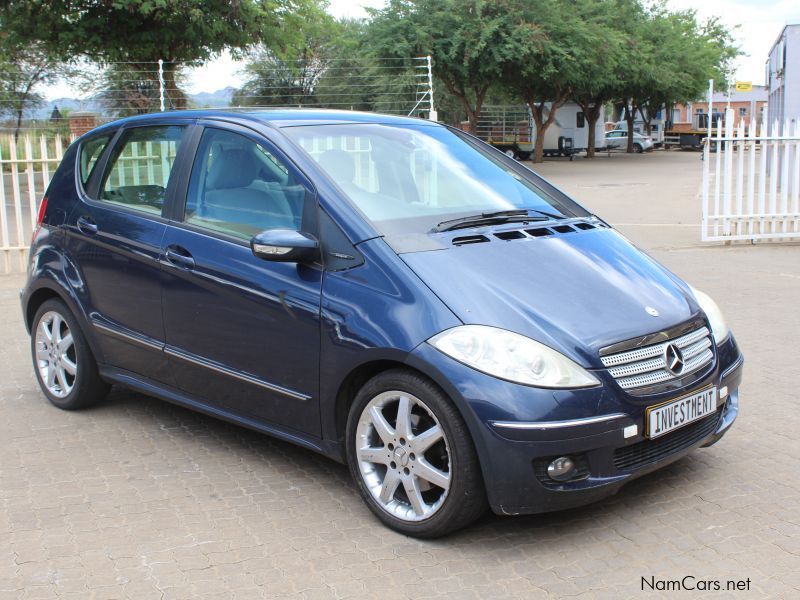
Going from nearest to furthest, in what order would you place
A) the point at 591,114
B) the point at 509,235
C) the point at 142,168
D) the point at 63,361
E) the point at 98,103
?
the point at 509,235 → the point at 142,168 → the point at 63,361 → the point at 98,103 → the point at 591,114

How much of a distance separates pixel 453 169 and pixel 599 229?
0.80m

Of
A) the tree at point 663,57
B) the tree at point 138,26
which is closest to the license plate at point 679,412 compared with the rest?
the tree at point 138,26

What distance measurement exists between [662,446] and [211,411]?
2153 mm

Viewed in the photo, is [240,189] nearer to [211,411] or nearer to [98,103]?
[211,411]

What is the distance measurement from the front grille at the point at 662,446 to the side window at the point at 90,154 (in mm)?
3537

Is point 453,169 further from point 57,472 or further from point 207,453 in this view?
point 57,472

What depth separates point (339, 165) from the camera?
4.21m

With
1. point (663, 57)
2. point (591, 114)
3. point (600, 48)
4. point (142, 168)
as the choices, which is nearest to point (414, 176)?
point (142, 168)

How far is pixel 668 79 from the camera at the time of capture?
4756cm

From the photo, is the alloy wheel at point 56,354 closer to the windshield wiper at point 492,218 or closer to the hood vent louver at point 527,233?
the windshield wiper at point 492,218

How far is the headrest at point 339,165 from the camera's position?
13.5ft

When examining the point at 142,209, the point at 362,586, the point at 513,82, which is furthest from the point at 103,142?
the point at 513,82

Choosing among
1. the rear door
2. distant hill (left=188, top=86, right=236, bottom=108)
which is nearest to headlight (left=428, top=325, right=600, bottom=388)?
the rear door

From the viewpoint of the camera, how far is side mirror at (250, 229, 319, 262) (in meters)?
3.82
